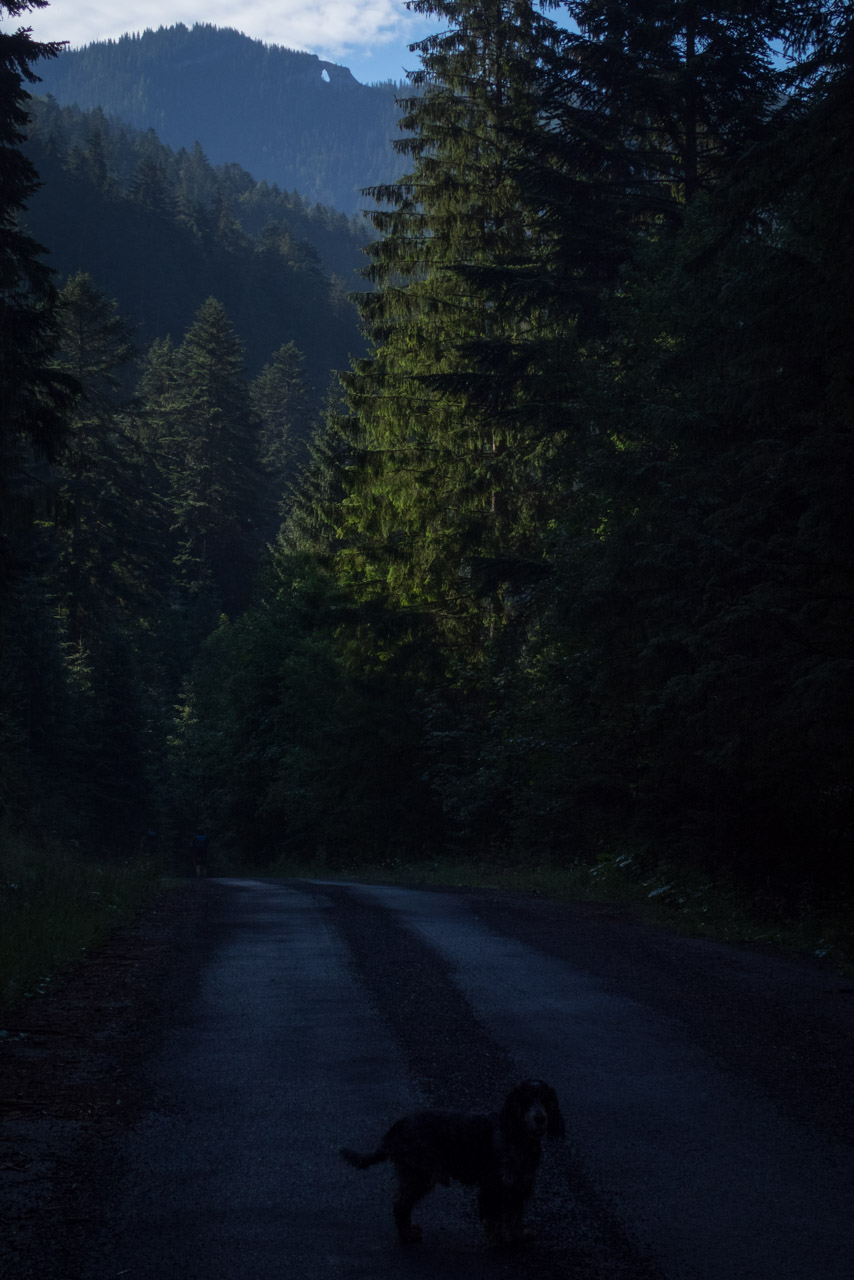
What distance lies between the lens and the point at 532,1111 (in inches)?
154

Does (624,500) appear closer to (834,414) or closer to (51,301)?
(834,414)

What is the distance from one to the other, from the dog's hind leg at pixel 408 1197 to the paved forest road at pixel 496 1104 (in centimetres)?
6

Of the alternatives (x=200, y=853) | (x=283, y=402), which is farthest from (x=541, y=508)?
(x=283, y=402)

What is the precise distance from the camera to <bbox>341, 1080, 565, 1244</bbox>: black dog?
3.91 m

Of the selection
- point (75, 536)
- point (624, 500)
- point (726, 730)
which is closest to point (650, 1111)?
point (726, 730)

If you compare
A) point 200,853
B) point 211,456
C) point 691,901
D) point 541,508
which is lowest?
point 691,901

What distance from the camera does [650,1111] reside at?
17.8 feet

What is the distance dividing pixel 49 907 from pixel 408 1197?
9295 mm

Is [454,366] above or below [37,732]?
above

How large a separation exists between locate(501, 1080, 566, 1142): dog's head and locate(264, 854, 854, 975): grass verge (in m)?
6.36

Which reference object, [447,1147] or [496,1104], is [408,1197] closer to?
[447,1147]

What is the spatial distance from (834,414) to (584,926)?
6.37 meters

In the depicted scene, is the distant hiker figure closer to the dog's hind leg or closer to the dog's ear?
the dog's hind leg

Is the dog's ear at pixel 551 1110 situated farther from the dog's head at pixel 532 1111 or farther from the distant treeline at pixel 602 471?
the distant treeline at pixel 602 471
